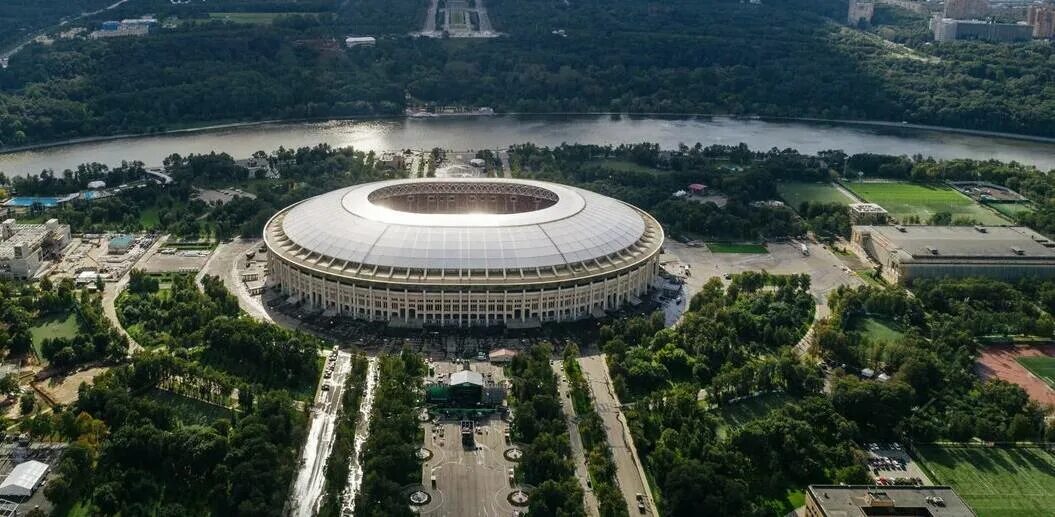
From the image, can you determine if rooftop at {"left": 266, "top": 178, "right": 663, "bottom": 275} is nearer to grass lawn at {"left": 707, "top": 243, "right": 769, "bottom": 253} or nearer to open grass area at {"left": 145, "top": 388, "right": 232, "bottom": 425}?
grass lawn at {"left": 707, "top": 243, "right": 769, "bottom": 253}

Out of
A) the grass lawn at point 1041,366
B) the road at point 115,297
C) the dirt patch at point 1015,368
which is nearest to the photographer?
the dirt patch at point 1015,368

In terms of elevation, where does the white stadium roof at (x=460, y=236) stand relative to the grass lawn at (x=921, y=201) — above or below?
above

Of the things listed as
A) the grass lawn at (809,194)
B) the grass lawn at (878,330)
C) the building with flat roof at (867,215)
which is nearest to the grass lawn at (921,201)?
the grass lawn at (809,194)

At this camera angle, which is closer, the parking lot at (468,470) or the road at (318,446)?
the parking lot at (468,470)

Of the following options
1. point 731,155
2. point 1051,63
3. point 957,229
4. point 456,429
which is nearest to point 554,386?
point 456,429

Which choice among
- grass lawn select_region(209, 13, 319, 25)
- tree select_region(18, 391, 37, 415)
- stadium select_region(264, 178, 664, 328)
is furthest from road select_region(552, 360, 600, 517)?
grass lawn select_region(209, 13, 319, 25)

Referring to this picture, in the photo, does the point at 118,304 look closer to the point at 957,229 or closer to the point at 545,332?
the point at 545,332

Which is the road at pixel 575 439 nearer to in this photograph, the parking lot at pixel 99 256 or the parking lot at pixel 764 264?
the parking lot at pixel 764 264

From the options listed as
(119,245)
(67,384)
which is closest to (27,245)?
(119,245)
